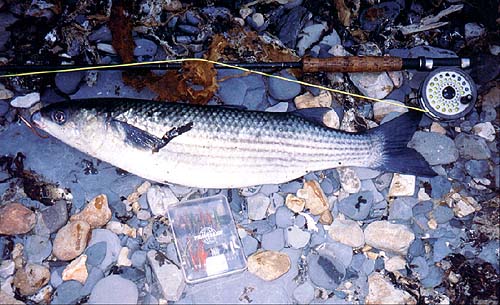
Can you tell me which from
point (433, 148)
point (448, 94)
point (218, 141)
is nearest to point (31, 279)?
point (218, 141)

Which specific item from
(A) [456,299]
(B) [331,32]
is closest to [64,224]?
(B) [331,32]

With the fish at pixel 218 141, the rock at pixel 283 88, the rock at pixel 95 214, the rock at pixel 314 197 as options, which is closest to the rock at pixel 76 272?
the rock at pixel 95 214

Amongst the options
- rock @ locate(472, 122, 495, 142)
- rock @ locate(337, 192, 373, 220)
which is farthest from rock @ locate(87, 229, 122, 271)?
rock @ locate(472, 122, 495, 142)

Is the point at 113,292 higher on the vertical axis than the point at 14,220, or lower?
lower

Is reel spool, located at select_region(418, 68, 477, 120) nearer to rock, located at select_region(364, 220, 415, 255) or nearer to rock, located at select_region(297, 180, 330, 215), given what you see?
rock, located at select_region(364, 220, 415, 255)

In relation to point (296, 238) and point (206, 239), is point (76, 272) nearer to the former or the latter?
point (206, 239)

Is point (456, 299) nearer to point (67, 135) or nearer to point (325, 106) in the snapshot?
point (325, 106)
